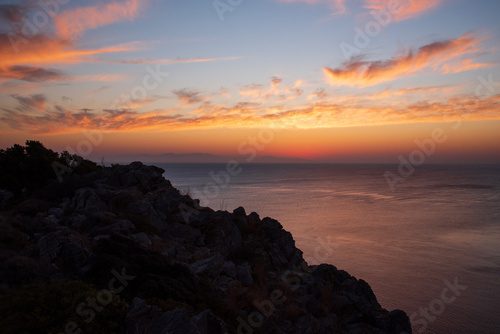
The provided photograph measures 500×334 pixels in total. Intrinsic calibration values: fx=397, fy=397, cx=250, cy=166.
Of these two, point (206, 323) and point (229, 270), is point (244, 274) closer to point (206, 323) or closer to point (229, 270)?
point (229, 270)

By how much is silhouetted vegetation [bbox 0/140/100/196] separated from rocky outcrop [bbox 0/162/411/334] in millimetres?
3935

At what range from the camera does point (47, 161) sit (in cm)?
3497

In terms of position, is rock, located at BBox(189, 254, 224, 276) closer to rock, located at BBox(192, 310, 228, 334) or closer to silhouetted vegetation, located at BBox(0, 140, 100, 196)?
rock, located at BBox(192, 310, 228, 334)

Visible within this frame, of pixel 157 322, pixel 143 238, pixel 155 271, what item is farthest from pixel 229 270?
pixel 157 322

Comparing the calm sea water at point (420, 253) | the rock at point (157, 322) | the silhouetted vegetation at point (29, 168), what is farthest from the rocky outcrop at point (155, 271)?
the calm sea water at point (420, 253)

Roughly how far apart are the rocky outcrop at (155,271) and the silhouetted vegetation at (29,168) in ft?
12.9

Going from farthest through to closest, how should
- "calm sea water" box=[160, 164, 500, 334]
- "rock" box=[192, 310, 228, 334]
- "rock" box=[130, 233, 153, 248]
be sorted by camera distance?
"calm sea water" box=[160, 164, 500, 334]
"rock" box=[130, 233, 153, 248]
"rock" box=[192, 310, 228, 334]

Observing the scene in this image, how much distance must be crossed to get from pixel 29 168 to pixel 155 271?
24.2 m

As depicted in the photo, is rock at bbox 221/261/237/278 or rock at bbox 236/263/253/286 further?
rock at bbox 236/263/253/286

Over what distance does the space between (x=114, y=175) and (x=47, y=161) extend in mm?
7598

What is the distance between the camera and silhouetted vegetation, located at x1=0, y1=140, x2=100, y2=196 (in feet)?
107

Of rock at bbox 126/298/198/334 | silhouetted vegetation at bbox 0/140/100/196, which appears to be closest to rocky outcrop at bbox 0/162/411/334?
rock at bbox 126/298/198/334

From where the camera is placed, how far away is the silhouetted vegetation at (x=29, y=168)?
3269 cm

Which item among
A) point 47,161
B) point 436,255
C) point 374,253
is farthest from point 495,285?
point 47,161
